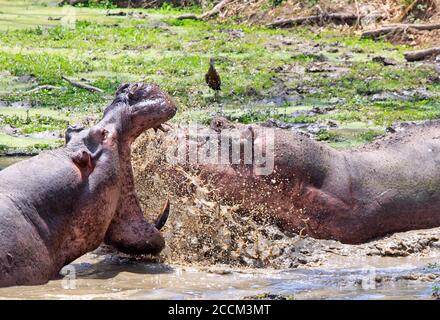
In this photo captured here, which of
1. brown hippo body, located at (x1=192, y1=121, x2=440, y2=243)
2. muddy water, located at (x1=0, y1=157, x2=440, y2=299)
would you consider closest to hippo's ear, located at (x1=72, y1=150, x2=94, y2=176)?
muddy water, located at (x1=0, y1=157, x2=440, y2=299)

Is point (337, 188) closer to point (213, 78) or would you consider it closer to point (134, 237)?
point (134, 237)

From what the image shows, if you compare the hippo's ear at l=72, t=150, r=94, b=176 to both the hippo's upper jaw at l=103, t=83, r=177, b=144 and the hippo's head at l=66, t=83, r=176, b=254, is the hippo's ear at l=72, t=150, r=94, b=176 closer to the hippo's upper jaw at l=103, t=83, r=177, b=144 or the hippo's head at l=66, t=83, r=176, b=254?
the hippo's head at l=66, t=83, r=176, b=254

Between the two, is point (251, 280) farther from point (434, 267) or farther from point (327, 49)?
point (327, 49)

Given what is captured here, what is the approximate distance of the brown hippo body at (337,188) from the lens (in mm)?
7590

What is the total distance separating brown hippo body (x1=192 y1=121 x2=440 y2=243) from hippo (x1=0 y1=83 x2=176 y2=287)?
0.99 metres

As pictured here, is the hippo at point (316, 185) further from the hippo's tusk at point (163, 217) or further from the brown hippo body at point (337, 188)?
the hippo's tusk at point (163, 217)

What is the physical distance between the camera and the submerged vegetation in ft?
39.5

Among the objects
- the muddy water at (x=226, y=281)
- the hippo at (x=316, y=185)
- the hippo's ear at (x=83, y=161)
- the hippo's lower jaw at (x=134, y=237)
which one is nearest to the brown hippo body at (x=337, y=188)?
the hippo at (x=316, y=185)

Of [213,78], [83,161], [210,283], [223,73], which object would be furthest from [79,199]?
[223,73]

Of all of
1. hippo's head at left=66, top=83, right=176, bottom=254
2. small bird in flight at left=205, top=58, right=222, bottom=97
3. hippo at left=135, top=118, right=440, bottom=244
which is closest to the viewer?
hippo's head at left=66, top=83, right=176, bottom=254

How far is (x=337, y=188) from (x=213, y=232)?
3.13 ft

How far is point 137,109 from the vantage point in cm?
649

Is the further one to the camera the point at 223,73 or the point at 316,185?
the point at 223,73
